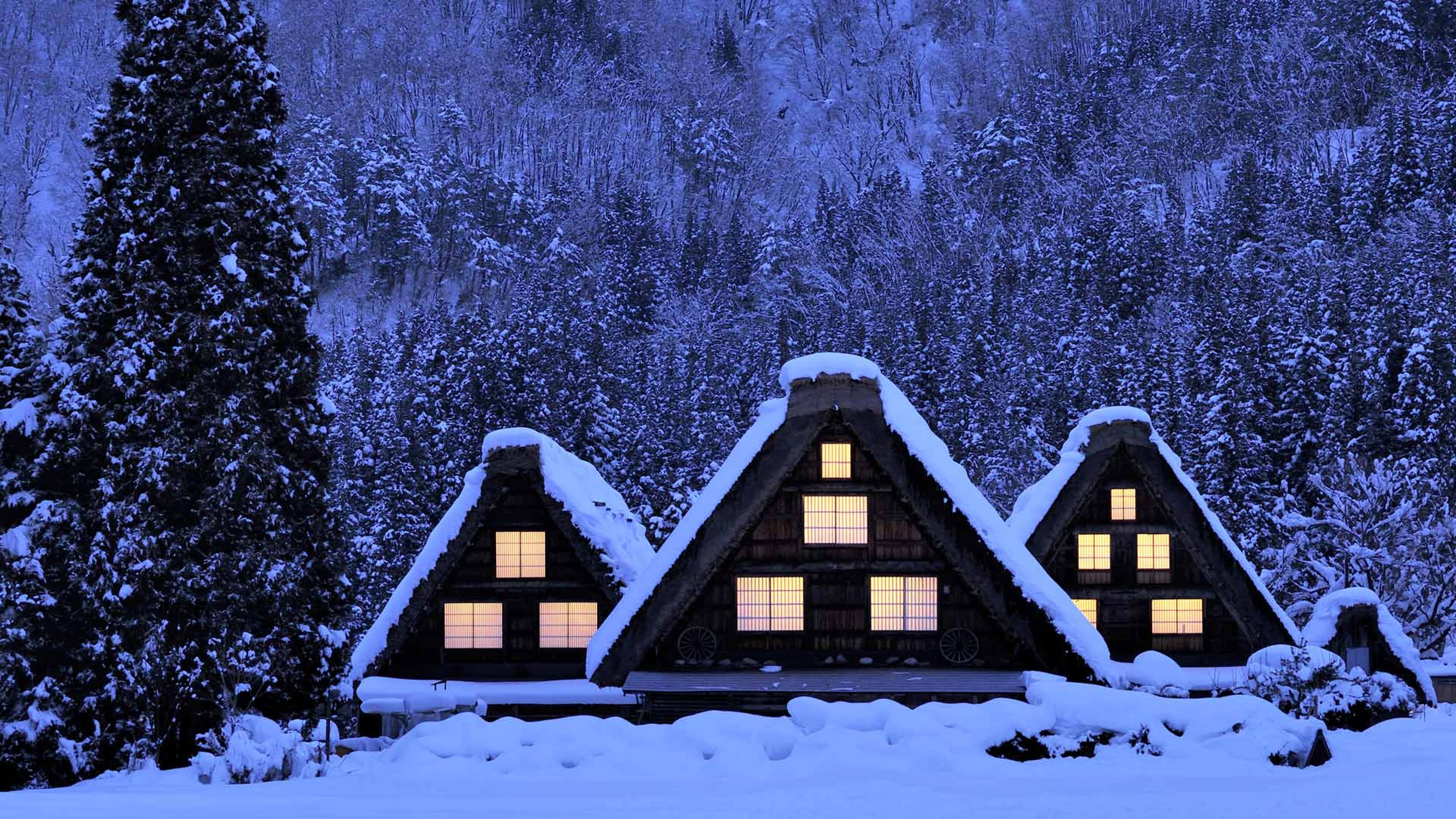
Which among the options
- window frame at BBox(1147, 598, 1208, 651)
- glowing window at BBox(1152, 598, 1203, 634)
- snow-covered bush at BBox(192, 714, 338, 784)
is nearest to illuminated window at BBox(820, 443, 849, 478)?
window frame at BBox(1147, 598, 1208, 651)

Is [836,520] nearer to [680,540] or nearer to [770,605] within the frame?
[770,605]

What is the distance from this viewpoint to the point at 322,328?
178625 mm

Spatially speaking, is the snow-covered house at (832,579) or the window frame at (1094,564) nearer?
the snow-covered house at (832,579)

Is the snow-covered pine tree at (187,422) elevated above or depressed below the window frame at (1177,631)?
above

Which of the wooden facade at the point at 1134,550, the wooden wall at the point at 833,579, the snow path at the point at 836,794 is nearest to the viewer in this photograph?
the snow path at the point at 836,794

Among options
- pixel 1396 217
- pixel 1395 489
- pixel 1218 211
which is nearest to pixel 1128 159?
pixel 1218 211

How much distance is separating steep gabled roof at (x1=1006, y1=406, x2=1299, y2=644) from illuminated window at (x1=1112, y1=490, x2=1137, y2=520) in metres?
0.66

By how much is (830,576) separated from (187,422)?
1221 centimetres

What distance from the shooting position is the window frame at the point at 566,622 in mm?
29859

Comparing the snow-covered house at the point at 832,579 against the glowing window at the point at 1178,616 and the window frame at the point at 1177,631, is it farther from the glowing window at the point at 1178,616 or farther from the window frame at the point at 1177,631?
the glowing window at the point at 1178,616

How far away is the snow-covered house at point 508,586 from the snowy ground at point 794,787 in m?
11.2

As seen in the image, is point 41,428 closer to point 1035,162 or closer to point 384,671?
point 384,671

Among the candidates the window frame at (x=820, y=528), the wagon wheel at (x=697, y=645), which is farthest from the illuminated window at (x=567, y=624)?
the window frame at (x=820, y=528)

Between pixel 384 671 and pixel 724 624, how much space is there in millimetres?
8224
